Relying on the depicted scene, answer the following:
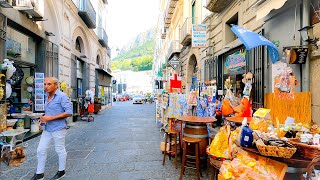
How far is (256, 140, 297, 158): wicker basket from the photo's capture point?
7.88 feet

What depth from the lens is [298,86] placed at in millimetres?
4328

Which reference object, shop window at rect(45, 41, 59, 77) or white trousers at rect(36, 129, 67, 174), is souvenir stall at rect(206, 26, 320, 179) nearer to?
white trousers at rect(36, 129, 67, 174)

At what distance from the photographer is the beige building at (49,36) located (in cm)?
715

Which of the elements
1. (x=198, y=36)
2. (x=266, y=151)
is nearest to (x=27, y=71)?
(x=198, y=36)

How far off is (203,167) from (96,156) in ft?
8.57

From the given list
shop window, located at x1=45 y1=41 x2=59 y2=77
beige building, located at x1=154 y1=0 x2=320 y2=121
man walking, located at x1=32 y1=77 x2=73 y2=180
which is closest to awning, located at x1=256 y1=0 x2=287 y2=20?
beige building, located at x1=154 y1=0 x2=320 y2=121

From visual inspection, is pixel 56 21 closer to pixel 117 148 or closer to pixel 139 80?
pixel 117 148

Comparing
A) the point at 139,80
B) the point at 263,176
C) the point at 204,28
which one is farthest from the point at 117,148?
the point at 139,80

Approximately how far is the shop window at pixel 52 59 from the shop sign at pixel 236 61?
7.10 metres

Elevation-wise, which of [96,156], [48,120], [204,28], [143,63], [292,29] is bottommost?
[96,156]

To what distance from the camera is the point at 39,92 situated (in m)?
8.73

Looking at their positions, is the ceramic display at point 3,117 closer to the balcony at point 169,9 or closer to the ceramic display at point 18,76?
the ceramic display at point 18,76

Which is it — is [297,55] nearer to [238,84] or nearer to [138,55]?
[238,84]

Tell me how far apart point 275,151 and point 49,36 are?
31.7 ft
